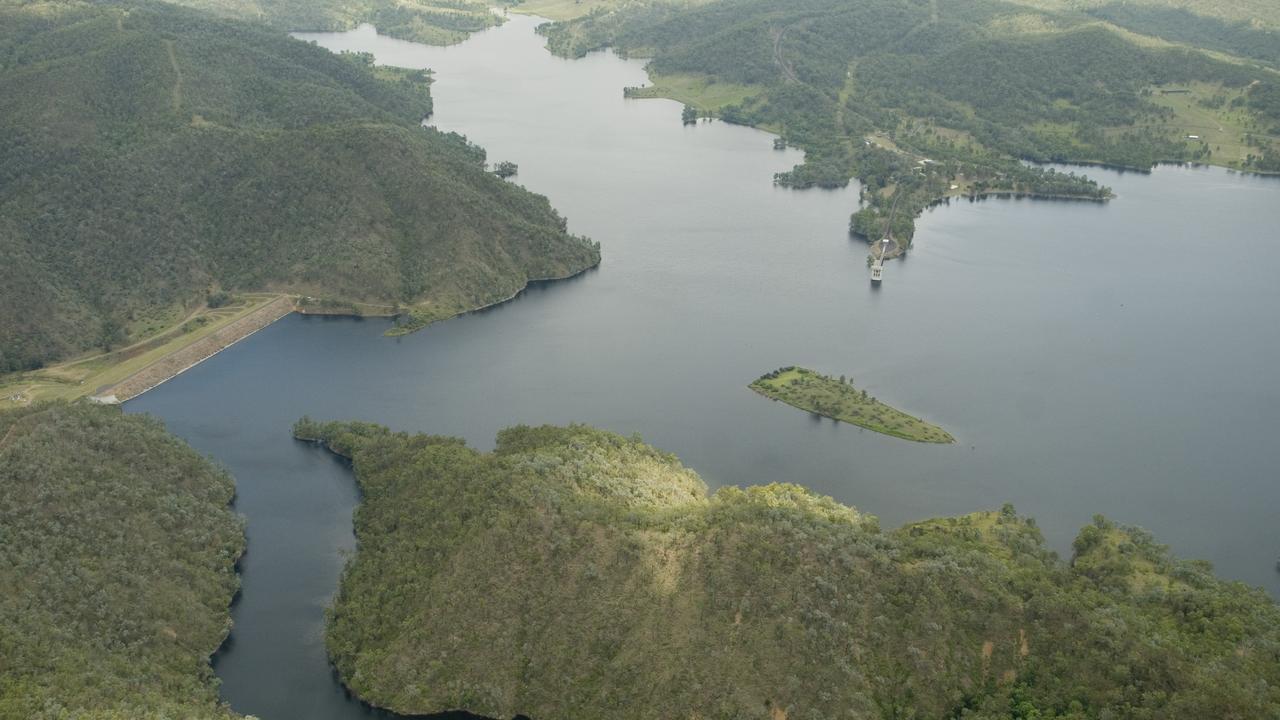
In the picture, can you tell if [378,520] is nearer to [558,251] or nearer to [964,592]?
[964,592]

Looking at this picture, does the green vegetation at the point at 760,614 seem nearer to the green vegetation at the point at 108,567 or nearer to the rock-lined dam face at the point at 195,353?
the green vegetation at the point at 108,567

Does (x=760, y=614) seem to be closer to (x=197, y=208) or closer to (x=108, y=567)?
(x=108, y=567)

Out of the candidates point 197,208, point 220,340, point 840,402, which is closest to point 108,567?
point 220,340

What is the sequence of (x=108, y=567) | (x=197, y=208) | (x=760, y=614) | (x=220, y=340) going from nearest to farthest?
(x=760, y=614)
(x=108, y=567)
(x=220, y=340)
(x=197, y=208)

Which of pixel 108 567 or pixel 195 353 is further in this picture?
pixel 195 353

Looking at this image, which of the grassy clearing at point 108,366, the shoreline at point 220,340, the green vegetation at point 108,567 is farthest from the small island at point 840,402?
the grassy clearing at point 108,366

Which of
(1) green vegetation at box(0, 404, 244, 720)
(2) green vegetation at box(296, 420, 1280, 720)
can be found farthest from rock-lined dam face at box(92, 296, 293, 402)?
(2) green vegetation at box(296, 420, 1280, 720)
